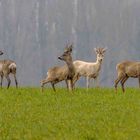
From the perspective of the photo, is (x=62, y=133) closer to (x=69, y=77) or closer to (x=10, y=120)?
(x=10, y=120)

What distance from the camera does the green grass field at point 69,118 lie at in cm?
1343

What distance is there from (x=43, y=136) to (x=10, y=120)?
108 inches

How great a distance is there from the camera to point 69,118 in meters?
16.1

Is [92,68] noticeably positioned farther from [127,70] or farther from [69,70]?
[69,70]

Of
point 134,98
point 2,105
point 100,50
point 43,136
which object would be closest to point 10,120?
point 43,136

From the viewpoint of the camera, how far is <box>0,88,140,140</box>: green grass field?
13430 millimetres

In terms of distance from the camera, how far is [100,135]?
43.5 feet

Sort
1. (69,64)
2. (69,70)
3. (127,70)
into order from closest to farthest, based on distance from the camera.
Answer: (69,70) < (69,64) < (127,70)

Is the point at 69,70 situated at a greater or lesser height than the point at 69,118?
greater

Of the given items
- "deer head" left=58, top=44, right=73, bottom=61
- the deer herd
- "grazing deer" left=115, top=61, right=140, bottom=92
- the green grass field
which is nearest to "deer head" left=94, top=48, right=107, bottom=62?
the deer herd

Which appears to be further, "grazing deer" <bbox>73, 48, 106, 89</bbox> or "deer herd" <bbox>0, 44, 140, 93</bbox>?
"grazing deer" <bbox>73, 48, 106, 89</bbox>

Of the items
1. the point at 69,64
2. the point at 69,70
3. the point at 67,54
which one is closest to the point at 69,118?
the point at 69,70

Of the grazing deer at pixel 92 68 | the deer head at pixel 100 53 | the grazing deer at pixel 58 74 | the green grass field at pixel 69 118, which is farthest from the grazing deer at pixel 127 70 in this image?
the green grass field at pixel 69 118

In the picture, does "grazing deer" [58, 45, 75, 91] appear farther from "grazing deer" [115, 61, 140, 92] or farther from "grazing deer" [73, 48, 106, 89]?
"grazing deer" [73, 48, 106, 89]
